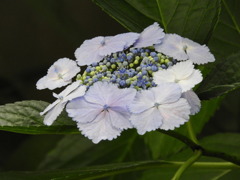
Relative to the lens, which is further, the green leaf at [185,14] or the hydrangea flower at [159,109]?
the green leaf at [185,14]

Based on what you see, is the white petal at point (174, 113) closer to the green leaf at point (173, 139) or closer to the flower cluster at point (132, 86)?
the flower cluster at point (132, 86)

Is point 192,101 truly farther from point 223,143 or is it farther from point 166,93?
point 223,143

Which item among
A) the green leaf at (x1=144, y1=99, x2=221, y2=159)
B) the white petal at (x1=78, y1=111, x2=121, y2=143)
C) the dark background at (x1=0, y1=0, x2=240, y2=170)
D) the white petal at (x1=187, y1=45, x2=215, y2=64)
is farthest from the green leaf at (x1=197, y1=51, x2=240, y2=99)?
the dark background at (x1=0, y1=0, x2=240, y2=170)

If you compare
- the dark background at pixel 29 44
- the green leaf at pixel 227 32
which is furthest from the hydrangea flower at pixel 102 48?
the dark background at pixel 29 44

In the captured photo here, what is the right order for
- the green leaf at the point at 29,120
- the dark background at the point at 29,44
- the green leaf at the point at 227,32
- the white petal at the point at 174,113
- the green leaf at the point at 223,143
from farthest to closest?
the dark background at the point at 29,44
the green leaf at the point at 223,143
the green leaf at the point at 227,32
the green leaf at the point at 29,120
the white petal at the point at 174,113

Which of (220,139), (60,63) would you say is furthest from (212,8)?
(220,139)

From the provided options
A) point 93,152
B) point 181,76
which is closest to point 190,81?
point 181,76

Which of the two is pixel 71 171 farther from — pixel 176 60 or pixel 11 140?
pixel 11 140
